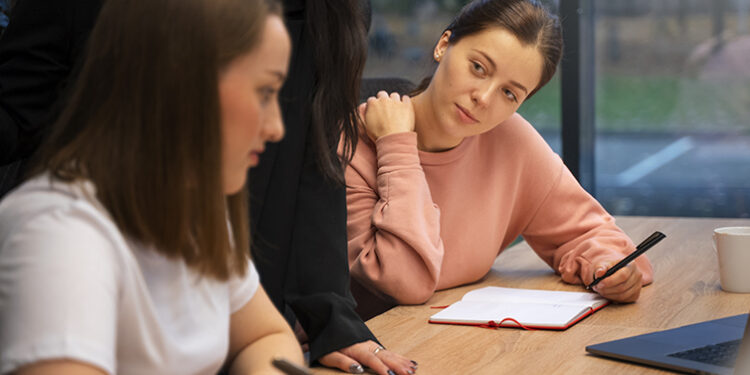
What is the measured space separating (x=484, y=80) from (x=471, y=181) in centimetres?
24

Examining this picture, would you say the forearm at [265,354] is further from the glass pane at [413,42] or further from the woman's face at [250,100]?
the glass pane at [413,42]

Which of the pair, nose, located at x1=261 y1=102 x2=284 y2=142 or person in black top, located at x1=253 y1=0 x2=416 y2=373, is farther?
person in black top, located at x1=253 y1=0 x2=416 y2=373

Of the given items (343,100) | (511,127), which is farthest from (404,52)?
(343,100)

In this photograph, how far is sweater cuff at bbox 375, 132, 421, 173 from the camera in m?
1.59

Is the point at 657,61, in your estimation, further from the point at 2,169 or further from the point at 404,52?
the point at 2,169

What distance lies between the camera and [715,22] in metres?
3.49

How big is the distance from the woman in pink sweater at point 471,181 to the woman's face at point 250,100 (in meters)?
0.72

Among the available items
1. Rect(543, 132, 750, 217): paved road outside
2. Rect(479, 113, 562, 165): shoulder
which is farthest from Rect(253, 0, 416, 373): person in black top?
Rect(543, 132, 750, 217): paved road outside

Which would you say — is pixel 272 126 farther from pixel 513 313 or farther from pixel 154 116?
pixel 513 313

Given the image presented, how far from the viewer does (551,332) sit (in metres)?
1.30

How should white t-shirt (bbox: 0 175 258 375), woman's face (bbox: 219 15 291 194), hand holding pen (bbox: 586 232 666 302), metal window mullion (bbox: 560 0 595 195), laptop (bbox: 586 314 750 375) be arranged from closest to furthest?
white t-shirt (bbox: 0 175 258 375) → woman's face (bbox: 219 15 291 194) → laptop (bbox: 586 314 750 375) → hand holding pen (bbox: 586 232 666 302) → metal window mullion (bbox: 560 0 595 195)

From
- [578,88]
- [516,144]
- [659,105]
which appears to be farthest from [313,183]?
[659,105]

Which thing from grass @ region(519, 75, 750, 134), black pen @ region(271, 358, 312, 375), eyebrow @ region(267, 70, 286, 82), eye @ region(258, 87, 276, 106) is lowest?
grass @ region(519, 75, 750, 134)

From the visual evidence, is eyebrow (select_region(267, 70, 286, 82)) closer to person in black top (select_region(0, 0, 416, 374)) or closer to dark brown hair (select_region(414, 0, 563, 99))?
person in black top (select_region(0, 0, 416, 374))
